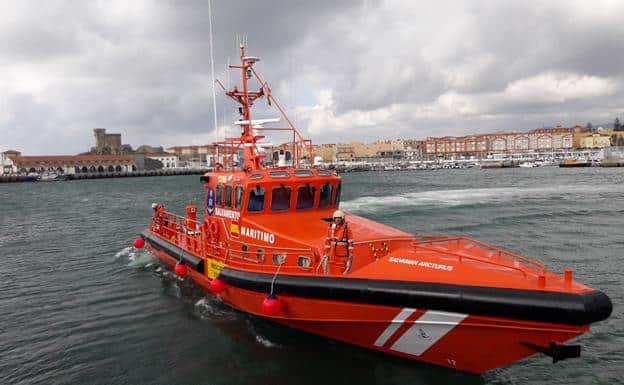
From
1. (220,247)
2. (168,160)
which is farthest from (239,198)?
(168,160)

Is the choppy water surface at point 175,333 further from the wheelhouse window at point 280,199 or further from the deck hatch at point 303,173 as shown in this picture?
the deck hatch at point 303,173

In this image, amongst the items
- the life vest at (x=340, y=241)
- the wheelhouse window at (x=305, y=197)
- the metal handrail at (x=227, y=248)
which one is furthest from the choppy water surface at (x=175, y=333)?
the wheelhouse window at (x=305, y=197)

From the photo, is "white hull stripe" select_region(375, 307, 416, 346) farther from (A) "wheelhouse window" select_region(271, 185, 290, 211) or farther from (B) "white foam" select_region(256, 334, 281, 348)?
(A) "wheelhouse window" select_region(271, 185, 290, 211)

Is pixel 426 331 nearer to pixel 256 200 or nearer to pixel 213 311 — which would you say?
pixel 256 200

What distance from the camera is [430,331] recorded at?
5.41 metres

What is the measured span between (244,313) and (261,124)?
410 cm

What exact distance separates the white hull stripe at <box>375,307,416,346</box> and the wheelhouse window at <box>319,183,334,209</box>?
10.2ft

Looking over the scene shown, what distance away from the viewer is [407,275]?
5590 millimetres

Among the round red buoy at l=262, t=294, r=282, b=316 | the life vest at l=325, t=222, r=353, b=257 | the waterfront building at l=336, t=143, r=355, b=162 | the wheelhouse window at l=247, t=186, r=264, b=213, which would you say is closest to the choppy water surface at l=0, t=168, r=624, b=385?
the round red buoy at l=262, t=294, r=282, b=316

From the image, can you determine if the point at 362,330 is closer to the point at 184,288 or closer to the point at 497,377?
the point at 497,377

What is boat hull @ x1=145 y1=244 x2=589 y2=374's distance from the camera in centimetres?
491

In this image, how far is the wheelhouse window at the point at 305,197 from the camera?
805 centimetres

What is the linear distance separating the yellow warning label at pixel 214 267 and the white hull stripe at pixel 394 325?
11.3ft

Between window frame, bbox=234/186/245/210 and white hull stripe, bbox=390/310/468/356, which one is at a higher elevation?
window frame, bbox=234/186/245/210
